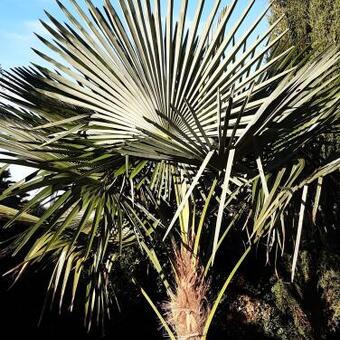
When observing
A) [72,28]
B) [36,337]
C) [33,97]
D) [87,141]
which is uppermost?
[72,28]

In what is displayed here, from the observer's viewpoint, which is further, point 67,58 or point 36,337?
point 36,337

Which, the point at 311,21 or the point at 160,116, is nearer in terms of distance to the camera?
the point at 160,116

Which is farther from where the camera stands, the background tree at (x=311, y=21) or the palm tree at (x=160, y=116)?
the background tree at (x=311, y=21)

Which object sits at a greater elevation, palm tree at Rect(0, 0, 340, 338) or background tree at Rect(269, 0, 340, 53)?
background tree at Rect(269, 0, 340, 53)

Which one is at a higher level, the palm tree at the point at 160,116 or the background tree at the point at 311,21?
the background tree at the point at 311,21

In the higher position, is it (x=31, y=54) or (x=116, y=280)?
(x=31, y=54)

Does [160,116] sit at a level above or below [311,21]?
below

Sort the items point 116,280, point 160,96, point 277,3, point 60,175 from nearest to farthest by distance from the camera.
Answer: point 60,175 < point 160,96 < point 277,3 < point 116,280

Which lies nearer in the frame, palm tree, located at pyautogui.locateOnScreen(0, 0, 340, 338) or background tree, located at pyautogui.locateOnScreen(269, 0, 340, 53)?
palm tree, located at pyautogui.locateOnScreen(0, 0, 340, 338)

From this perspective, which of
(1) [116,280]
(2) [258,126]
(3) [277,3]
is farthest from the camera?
(1) [116,280]

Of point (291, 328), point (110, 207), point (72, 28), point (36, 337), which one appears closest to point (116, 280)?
point (36, 337)

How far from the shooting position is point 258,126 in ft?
9.00

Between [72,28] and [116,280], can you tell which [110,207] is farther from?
[116,280]

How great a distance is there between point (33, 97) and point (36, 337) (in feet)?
12.7
